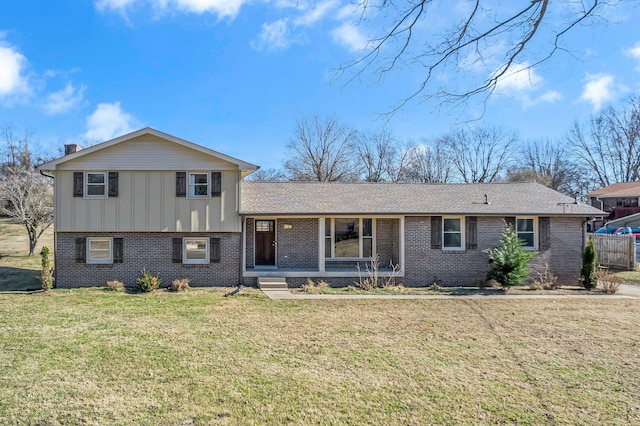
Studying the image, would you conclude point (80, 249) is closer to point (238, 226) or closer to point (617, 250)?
point (238, 226)

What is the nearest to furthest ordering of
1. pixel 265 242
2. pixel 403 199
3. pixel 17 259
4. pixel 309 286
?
pixel 309 286 < pixel 265 242 < pixel 403 199 < pixel 17 259

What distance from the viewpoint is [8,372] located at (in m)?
5.93

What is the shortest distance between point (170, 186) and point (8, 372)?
9210mm

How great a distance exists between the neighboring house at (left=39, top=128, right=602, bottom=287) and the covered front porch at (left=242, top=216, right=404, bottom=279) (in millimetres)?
42

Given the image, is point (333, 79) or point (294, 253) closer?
point (333, 79)

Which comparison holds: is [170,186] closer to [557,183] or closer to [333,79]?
[333,79]

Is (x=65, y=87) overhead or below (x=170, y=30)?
overhead

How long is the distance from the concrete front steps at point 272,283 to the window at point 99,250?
18.6ft

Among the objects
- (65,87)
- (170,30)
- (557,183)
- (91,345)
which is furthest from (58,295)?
(557,183)

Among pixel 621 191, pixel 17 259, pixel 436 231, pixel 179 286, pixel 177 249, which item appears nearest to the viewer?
pixel 179 286

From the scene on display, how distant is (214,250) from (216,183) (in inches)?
99.5

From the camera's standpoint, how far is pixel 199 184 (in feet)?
48.2

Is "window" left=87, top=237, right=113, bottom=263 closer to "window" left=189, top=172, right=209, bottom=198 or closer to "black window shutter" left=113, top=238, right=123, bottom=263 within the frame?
"black window shutter" left=113, top=238, right=123, bottom=263

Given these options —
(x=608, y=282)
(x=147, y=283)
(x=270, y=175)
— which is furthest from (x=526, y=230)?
(x=270, y=175)
